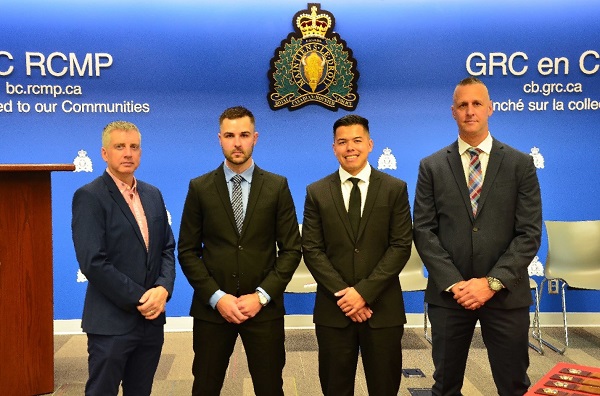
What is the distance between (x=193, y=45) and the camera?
5.64 metres

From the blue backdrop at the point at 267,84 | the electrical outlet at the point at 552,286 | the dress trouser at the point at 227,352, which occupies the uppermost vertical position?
the blue backdrop at the point at 267,84

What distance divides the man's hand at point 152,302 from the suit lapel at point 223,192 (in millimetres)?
463

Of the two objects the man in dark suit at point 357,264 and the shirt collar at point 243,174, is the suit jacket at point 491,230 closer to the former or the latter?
the man in dark suit at point 357,264

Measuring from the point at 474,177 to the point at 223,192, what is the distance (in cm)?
127

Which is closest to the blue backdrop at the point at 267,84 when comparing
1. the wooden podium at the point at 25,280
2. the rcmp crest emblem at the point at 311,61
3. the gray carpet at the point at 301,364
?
the rcmp crest emblem at the point at 311,61

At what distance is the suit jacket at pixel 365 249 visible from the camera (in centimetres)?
289

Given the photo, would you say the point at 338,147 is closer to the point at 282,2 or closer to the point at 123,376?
the point at 123,376

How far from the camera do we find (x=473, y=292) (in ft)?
9.43

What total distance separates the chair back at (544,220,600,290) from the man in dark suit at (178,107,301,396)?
3369mm

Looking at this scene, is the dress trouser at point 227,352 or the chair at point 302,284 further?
the chair at point 302,284

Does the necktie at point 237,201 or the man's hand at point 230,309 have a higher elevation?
the necktie at point 237,201

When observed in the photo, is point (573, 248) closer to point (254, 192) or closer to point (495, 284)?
point (495, 284)

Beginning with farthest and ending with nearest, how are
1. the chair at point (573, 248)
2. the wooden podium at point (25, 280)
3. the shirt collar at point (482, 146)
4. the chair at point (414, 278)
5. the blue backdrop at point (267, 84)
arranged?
1. the blue backdrop at point (267, 84)
2. the chair at point (573, 248)
3. the chair at point (414, 278)
4. the wooden podium at point (25, 280)
5. the shirt collar at point (482, 146)

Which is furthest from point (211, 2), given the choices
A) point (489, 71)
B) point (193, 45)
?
point (489, 71)
